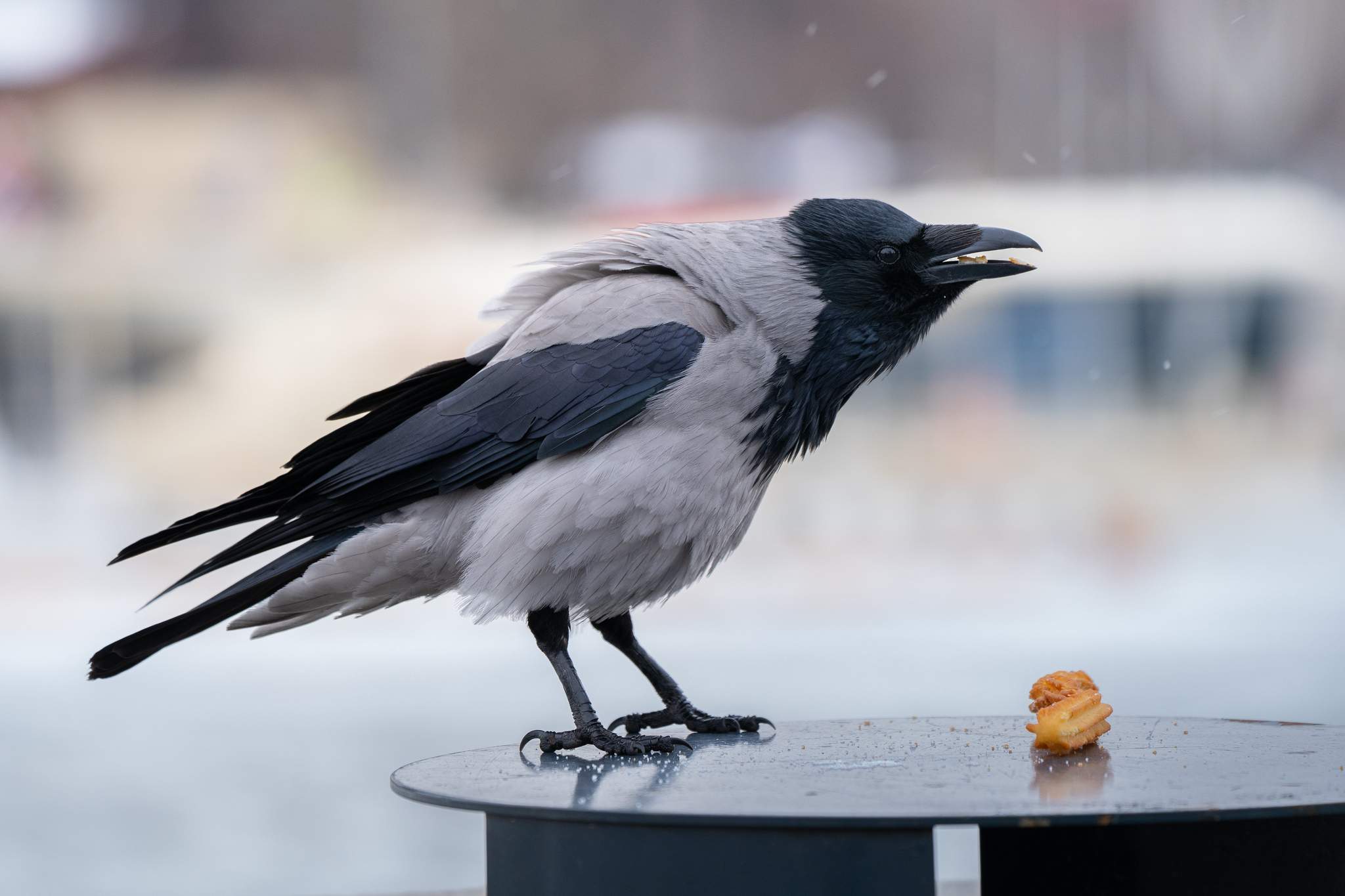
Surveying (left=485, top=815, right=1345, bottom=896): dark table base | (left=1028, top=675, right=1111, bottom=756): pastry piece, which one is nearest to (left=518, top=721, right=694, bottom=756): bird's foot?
(left=485, top=815, right=1345, bottom=896): dark table base

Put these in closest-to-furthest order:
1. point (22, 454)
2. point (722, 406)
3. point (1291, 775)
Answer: point (1291, 775), point (722, 406), point (22, 454)

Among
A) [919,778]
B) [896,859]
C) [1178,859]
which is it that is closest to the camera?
[896,859]

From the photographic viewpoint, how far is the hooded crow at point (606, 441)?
251 centimetres

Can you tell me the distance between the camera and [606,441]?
2551 mm

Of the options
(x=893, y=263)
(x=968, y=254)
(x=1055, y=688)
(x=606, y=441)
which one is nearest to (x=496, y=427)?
(x=606, y=441)

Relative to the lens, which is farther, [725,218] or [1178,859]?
[725,218]

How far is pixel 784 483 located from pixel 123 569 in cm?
556

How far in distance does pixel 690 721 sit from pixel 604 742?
1.12ft

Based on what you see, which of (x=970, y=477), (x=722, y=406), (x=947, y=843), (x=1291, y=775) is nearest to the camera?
(x=1291, y=775)

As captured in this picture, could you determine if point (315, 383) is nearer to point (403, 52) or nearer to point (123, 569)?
point (123, 569)

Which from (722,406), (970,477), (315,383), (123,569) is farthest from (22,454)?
(722,406)

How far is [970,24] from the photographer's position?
12.8 m

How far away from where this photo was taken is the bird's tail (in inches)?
101

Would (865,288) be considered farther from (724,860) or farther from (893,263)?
(724,860)
